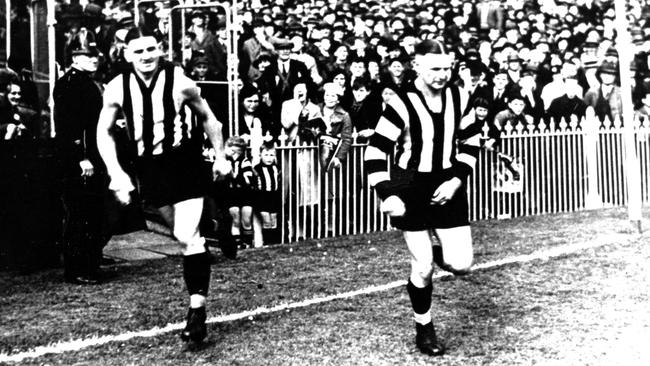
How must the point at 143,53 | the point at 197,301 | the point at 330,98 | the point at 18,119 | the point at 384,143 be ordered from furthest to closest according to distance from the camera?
the point at 330,98 < the point at 18,119 < the point at 143,53 < the point at 197,301 < the point at 384,143

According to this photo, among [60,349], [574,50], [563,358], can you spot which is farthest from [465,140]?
[574,50]

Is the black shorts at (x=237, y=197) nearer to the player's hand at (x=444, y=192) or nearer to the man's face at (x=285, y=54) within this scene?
the man's face at (x=285, y=54)

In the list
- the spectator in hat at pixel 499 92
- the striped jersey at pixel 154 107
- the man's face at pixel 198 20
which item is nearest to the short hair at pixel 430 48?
the striped jersey at pixel 154 107

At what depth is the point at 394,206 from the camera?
5.86 metres

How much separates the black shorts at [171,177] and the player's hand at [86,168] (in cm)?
226

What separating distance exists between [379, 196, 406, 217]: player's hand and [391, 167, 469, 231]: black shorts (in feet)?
0.81

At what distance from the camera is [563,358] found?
5762mm

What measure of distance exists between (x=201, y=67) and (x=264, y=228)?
259cm

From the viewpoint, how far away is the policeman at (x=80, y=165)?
8.68 metres

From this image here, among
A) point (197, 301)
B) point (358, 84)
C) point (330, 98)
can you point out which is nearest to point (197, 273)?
point (197, 301)

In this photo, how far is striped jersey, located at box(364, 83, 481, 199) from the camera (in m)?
6.10

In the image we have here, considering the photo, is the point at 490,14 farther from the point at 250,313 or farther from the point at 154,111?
the point at 154,111

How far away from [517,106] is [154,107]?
29.1 feet

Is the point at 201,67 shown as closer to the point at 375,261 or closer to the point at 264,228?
the point at 264,228
